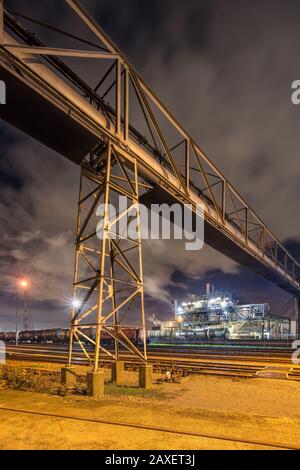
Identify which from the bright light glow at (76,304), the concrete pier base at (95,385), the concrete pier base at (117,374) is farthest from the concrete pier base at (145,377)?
the bright light glow at (76,304)

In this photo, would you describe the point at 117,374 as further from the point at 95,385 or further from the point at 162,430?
the point at 162,430

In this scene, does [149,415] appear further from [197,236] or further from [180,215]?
[197,236]

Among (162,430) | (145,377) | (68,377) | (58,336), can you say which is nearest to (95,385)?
(68,377)

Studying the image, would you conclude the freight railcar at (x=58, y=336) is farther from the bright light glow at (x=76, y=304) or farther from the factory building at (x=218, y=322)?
the bright light glow at (x=76, y=304)

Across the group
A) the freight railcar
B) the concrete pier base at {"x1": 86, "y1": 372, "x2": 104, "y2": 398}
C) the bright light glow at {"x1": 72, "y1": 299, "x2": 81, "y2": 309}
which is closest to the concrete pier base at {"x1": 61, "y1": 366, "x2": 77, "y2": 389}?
the concrete pier base at {"x1": 86, "y1": 372, "x2": 104, "y2": 398}

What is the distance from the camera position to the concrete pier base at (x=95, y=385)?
8.71 metres

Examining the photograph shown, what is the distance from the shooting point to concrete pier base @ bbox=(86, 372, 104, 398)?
→ 8711 mm

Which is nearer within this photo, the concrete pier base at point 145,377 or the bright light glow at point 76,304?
the bright light glow at point 76,304

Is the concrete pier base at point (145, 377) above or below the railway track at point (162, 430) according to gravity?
below

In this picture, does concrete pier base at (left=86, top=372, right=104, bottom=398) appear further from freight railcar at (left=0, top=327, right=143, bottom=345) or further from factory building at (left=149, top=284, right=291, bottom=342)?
factory building at (left=149, top=284, right=291, bottom=342)

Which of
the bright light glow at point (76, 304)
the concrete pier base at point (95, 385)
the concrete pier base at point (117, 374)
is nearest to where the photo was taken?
the concrete pier base at point (95, 385)

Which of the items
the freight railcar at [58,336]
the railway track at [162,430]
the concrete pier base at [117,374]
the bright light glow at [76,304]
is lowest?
the freight railcar at [58,336]

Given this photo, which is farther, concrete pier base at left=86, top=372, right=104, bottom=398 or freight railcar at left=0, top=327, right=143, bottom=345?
freight railcar at left=0, top=327, right=143, bottom=345

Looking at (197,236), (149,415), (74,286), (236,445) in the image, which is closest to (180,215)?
(197,236)
